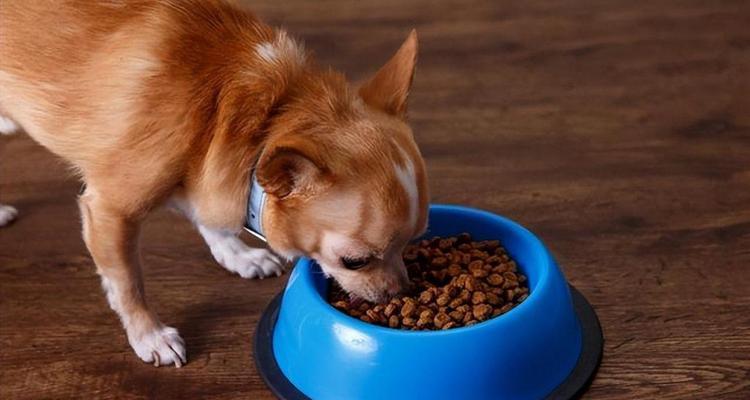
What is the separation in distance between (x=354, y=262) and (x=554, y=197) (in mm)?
931

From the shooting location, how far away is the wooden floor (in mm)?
1981

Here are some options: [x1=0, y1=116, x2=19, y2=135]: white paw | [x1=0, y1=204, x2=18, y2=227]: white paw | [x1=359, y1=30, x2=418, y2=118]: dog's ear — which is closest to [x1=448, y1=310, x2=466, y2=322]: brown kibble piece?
[x1=359, y1=30, x2=418, y2=118]: dog's ear

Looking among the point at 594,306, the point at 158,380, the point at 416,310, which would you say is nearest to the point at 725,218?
the point at 594,306

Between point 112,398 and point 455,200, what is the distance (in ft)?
3.38

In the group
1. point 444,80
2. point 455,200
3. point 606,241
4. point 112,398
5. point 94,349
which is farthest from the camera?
point 444,80

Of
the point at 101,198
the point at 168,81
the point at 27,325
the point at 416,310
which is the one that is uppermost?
the point at 168,81

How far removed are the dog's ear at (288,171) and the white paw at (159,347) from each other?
53 centimetres

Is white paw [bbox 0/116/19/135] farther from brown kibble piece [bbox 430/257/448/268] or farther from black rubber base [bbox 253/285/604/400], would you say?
brown kibble piece [bbox 430/257/448/268]

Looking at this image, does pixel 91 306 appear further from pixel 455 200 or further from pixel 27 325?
pixel 455 200

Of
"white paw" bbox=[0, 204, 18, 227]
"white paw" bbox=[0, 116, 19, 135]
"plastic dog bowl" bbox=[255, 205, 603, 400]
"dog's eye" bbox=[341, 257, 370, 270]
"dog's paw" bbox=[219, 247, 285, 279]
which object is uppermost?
"white paw" bbox=[0, 116, 19, 135]

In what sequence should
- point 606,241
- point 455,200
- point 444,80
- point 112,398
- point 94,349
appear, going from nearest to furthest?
point 112,398, point 94,349, point 606,241, point 455,200, point 444,80

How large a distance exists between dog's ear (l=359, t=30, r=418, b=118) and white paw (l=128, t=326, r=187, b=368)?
67 cm

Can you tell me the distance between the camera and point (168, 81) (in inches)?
68.0

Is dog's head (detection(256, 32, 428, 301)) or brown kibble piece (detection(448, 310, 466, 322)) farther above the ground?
dog's head (detection(256, 32, 428, 301))
